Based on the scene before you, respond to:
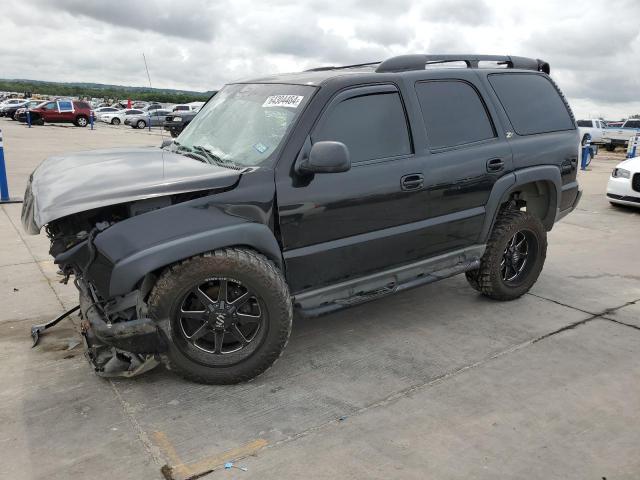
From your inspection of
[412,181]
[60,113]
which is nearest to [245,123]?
[412,181]

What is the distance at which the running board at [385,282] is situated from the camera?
3.58 metres

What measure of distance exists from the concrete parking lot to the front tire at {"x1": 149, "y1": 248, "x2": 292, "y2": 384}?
0.58 ft

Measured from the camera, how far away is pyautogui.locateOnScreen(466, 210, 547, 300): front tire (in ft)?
14.9

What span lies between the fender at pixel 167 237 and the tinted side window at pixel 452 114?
1.55m

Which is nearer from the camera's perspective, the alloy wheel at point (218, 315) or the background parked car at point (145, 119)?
the alloy wheel at point (218, 315)

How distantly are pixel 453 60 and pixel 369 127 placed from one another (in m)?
1.22

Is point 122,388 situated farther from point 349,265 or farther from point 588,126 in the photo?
point 588,126

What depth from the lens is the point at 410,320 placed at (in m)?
4.43

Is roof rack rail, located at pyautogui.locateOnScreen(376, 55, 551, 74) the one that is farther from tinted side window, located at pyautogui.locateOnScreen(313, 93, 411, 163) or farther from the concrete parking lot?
the concrete parking lot

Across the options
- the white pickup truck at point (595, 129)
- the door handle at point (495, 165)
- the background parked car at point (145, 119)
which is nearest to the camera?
the door handle at point (495, 165)

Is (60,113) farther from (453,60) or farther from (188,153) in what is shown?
(453,60)

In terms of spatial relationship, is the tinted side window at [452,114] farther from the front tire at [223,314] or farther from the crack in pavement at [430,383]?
the front tire at [223,314]

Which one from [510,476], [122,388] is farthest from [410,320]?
[122,388]

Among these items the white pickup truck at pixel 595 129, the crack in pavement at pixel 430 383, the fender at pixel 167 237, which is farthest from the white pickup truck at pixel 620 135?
the fender at pixel 167 237
